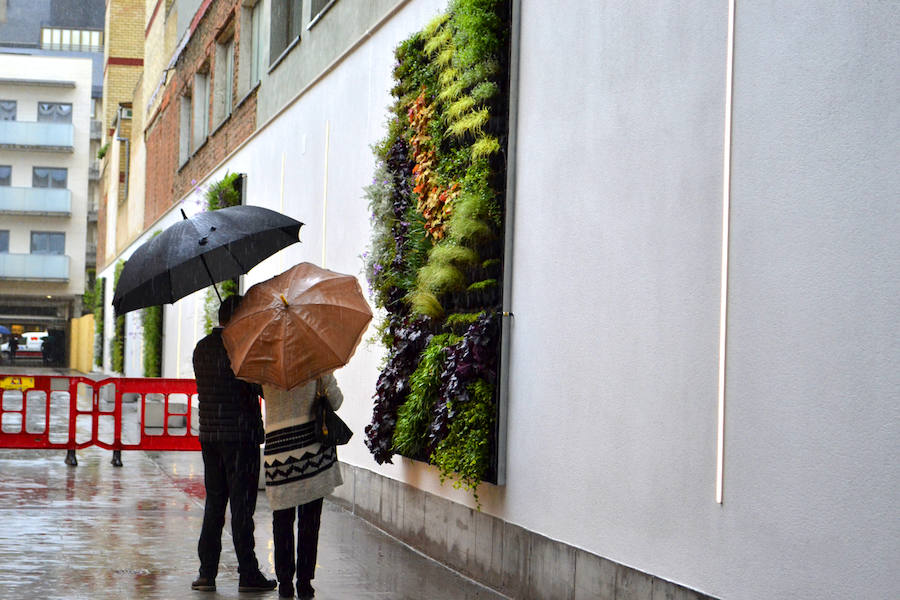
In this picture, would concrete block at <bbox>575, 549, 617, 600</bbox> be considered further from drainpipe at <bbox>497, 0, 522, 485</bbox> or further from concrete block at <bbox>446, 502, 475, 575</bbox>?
concrete block at <bbox>446, 502, 475, 575</bbox>

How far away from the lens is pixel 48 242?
6769 cm

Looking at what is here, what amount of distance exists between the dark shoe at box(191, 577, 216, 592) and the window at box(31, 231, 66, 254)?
63.2m

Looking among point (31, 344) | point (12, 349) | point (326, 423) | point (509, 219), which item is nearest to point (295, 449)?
point (326, 423)

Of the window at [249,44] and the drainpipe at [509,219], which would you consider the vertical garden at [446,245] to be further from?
the window at [249,44]

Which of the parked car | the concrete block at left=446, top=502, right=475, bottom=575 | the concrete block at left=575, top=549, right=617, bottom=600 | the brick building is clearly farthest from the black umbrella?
the parked car

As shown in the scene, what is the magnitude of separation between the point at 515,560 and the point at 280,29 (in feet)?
39.1

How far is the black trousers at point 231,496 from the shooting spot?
7.54 metres

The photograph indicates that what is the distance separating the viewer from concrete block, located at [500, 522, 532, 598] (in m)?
7.72

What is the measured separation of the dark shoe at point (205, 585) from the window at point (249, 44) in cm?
1324

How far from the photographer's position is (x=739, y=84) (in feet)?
18.5

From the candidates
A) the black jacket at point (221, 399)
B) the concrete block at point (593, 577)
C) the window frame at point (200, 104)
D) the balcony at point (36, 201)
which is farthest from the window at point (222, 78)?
the balcony at point (36, 201)

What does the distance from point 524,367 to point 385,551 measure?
251cm

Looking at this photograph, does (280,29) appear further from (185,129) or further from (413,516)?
(185,129)

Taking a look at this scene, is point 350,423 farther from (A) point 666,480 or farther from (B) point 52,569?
(A) point 666,480
